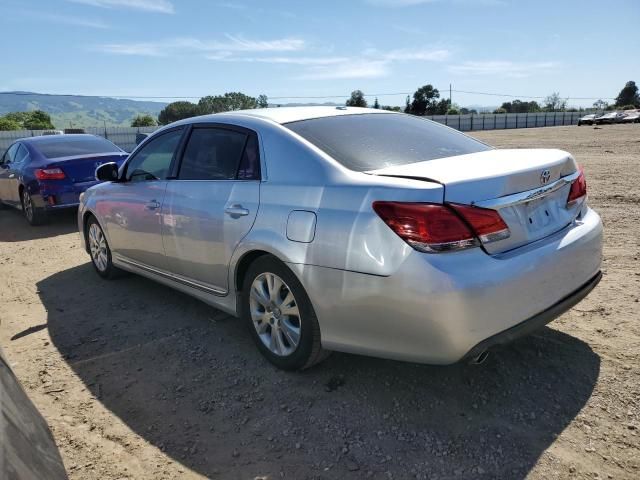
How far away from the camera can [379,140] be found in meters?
3.21

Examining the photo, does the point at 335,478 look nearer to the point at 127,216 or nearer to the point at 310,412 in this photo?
the point at 310,412

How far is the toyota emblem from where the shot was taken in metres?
2.74

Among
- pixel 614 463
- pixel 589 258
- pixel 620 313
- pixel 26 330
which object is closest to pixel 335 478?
pixel 614 463

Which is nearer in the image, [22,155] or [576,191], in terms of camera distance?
[576,191]

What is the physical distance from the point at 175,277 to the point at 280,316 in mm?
1365

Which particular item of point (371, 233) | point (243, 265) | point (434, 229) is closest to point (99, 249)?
point (243, 265)

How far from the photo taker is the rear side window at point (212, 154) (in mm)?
3535

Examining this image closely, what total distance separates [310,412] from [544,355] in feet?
5.13

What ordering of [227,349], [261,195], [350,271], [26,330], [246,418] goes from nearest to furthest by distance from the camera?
1. [350,271]
2. [246,418]
3. [261,195]
4. [227,349]
5. [26,330]

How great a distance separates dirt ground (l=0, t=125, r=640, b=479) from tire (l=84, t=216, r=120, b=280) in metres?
0.93

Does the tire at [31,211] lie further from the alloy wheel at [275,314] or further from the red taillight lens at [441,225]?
the red taillight lens at [441,225]

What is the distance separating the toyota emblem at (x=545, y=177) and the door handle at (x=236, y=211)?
1753mm

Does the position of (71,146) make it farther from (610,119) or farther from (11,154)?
(610,119)

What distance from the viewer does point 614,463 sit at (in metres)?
2.29
